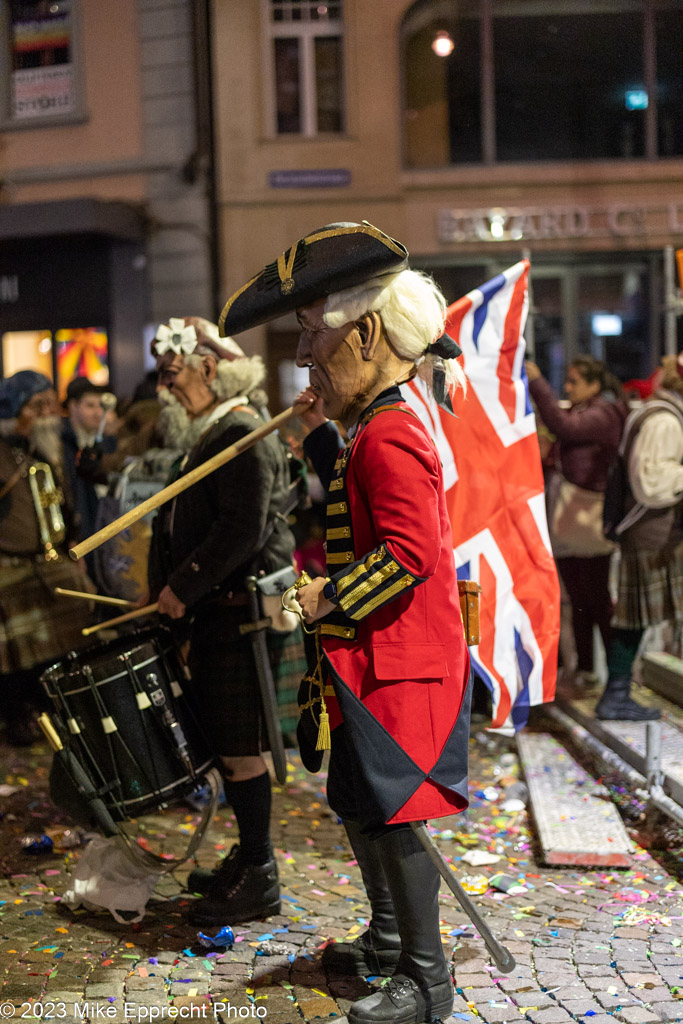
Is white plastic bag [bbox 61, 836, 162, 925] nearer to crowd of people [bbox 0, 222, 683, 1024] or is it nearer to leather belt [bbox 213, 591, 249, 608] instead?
crowd of people [bbox 0, 222, 683, 1024]

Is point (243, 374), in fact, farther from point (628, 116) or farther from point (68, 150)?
point (628, 116)

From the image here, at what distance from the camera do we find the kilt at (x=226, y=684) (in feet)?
10.8

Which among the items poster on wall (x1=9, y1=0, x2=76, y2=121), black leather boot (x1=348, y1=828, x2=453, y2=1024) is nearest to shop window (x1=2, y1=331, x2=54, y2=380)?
poster on wall (x1=9, y1=0, x2=76, y2=121)

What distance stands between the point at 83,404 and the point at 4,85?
1.90 m

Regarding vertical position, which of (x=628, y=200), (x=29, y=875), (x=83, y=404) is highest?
(x=628, y=200)

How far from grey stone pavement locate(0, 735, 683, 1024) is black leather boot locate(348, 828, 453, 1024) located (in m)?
0.20

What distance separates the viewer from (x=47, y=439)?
545cm

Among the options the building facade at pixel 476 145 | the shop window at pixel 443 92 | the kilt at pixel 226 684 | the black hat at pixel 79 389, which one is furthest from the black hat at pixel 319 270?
the shop window at pixel 443 92

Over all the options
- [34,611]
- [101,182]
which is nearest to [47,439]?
[34,611]

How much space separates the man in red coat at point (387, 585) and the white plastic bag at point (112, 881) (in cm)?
101

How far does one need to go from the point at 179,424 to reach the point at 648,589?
2.59 m

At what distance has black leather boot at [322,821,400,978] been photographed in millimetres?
2770

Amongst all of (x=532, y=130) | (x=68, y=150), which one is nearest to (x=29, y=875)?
(x=68, y=150)

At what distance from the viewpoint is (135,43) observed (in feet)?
21.9
